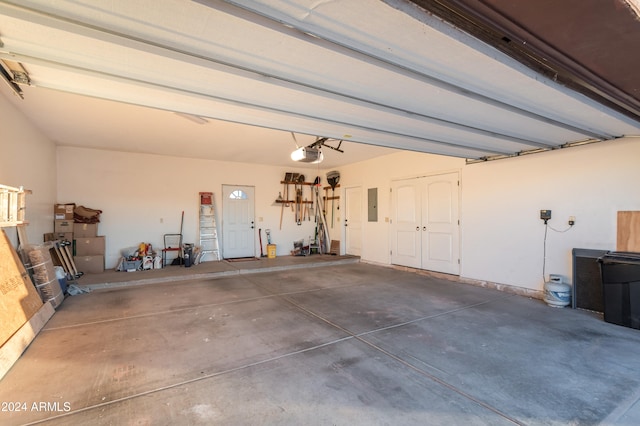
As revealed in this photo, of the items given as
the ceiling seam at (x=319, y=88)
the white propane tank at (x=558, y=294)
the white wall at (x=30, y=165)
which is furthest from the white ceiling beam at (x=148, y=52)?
the white propane tank at (x=558, y=294)

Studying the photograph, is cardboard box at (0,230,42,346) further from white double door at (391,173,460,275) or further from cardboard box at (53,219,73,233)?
white double door at (391,173,460,275)

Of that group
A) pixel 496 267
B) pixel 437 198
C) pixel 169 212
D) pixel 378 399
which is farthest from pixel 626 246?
pixel 169 212

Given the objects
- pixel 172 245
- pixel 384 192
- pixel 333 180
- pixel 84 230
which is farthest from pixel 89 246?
pixel 384 192

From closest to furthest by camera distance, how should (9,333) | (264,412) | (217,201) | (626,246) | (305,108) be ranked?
1. (264,412)
2. (9,333)
3. (305,108)
4. (626,246)
5. (217,201)

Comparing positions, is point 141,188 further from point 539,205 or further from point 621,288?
point 621,288

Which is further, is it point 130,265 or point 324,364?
point 130,265

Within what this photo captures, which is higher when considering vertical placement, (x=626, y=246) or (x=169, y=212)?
(x=169, y=212)

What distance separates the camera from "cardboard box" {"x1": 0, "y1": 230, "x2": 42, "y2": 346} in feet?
8.97

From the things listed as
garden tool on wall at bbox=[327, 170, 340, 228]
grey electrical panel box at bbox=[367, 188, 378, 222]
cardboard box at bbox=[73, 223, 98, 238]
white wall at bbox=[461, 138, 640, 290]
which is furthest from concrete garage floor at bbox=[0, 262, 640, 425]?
garden tool on wall at bbox=[327, 170, 340, 228]

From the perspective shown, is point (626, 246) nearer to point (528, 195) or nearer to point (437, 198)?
point (528, 195)

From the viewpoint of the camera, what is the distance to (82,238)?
20.1 ft

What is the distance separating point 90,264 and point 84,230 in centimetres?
73

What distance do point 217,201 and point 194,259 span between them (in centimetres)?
168

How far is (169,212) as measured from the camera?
7363mm
